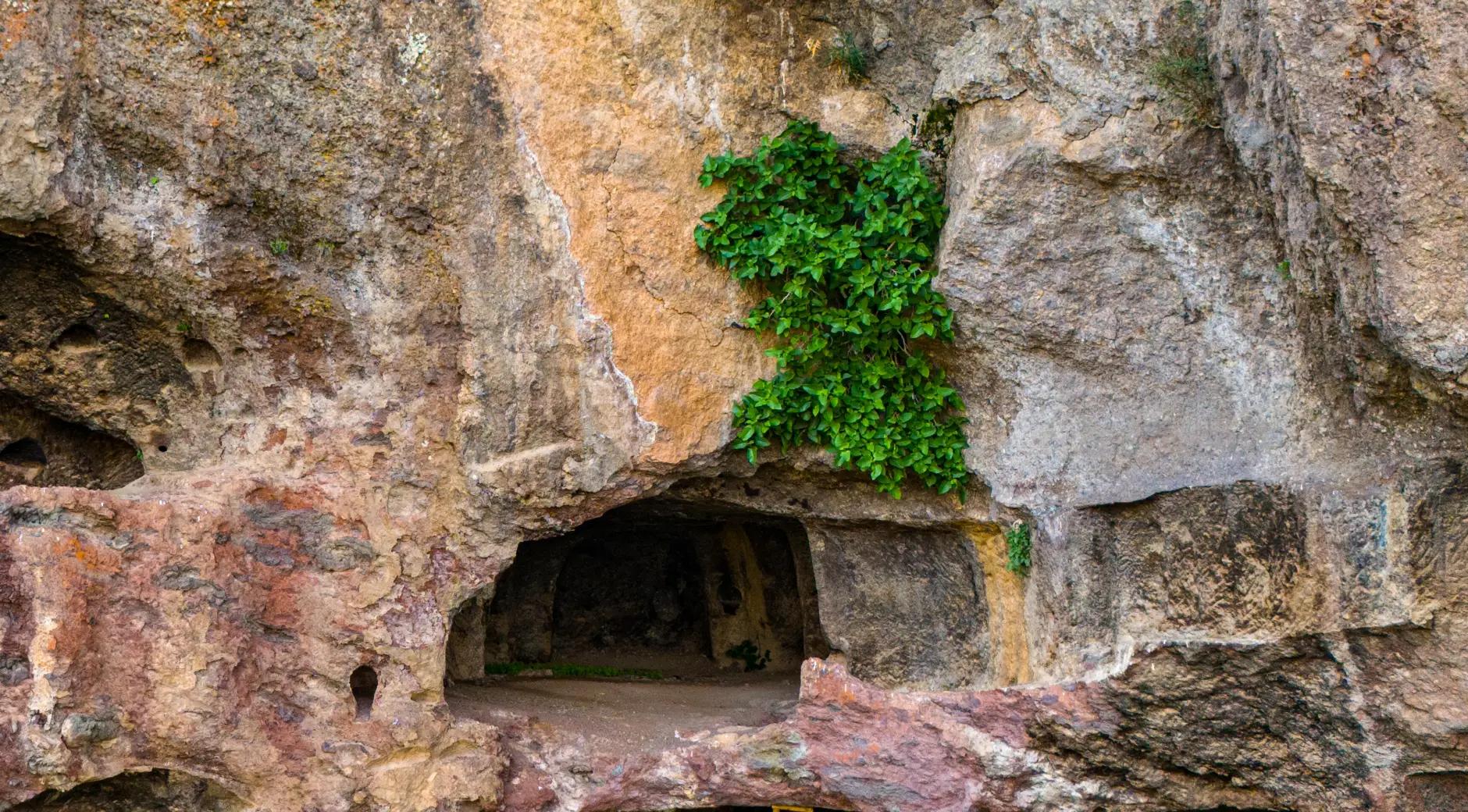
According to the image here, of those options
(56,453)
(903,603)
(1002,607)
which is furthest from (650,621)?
(56,453)

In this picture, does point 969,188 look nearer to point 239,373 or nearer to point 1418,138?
point 1418,138

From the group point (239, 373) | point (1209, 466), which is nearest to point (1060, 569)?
point (1209, 466)

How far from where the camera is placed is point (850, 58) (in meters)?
6.23

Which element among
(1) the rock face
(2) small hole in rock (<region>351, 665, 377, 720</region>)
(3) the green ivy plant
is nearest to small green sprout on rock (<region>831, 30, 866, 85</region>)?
(1) the rock face

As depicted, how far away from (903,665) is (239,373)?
3.61m

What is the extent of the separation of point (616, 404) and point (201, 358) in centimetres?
198

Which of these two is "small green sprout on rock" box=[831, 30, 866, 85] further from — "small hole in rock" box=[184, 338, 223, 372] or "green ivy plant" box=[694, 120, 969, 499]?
"small hole in rock" box=[184, 338, 223, 372]

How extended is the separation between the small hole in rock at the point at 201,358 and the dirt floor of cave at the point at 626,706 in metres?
2.00

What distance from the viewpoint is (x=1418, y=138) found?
4.46m

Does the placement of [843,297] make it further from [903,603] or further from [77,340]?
[77,340]

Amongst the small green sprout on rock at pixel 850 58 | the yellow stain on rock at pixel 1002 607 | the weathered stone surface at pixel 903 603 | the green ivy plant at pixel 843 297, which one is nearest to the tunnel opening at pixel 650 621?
the weathered stone surface at pixel 903 603

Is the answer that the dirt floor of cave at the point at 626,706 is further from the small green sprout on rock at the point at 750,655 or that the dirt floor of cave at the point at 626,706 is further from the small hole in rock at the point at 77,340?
the small hole in rock at the point at 77,340

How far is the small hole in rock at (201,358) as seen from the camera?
6.11 metres

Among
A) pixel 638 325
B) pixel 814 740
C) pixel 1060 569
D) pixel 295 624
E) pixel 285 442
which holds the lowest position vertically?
pixel 814 740
